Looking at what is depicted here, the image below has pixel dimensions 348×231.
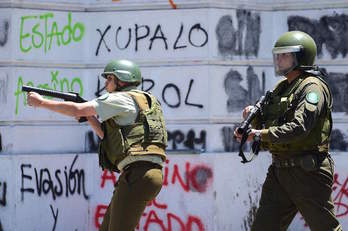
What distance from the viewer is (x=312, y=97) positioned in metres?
4.99

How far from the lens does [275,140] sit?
4938 millimetres

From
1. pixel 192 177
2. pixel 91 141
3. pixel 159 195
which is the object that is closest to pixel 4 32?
pixel 91 141

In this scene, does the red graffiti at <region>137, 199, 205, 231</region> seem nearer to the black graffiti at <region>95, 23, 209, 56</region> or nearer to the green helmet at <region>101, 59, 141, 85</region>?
the black graffiti at <region>95, 23, 209, 56</region>

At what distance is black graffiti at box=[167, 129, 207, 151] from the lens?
732 centimetres

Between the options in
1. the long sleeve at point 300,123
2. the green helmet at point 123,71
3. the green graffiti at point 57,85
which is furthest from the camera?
the green graffiti at point 57,85

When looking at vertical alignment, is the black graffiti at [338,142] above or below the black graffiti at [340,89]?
below

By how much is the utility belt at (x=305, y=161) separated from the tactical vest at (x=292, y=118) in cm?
4

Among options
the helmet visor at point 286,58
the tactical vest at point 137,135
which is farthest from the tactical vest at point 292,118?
the tactical vest at point 137,135

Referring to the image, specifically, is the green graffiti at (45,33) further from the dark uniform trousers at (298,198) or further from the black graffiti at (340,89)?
the dark uniform trousers at (298,198)

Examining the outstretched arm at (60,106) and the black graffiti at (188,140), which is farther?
the black graffiti at (188,140)

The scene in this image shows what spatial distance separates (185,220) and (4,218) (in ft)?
5.48

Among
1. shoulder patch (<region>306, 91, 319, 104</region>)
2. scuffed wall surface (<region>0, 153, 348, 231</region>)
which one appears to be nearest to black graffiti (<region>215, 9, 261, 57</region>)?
scuffed wall surface (<region>0, 153, 348, 231</region>)

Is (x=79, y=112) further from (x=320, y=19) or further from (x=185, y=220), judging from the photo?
(x=320, y=19)

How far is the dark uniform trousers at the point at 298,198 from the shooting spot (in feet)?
16.3
